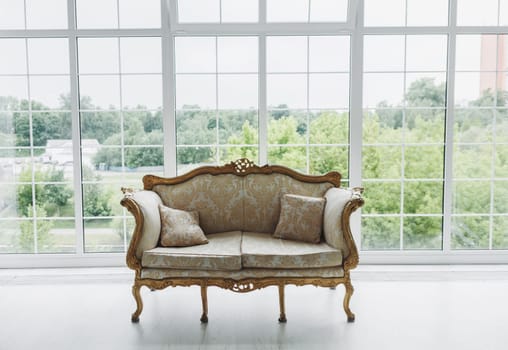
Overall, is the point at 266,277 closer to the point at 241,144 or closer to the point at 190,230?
the point at 190,230

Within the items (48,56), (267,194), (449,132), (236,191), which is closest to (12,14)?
(48,56)

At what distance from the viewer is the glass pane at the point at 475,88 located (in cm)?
418

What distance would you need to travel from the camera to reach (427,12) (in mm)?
4102

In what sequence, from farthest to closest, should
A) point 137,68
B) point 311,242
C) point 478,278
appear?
point 137,68
point 478,278
point 311,242

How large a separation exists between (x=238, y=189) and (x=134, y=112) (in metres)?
1.26

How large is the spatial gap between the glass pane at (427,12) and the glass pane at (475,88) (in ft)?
1.67

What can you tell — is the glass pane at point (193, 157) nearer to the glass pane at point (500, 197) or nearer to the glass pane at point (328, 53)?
the glass pane at point (328, 53)

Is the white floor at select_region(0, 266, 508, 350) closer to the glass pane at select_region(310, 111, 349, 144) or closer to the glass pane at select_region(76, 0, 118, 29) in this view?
the glass pane at select_region(310, 111, 349, 144)

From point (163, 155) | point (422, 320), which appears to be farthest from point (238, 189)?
point (422, 320)

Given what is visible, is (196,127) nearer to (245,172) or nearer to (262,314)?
(245,172)

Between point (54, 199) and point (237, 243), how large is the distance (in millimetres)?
Answer: 1979

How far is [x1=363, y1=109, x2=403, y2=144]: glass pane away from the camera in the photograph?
420 centimetres

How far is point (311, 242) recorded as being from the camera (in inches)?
129

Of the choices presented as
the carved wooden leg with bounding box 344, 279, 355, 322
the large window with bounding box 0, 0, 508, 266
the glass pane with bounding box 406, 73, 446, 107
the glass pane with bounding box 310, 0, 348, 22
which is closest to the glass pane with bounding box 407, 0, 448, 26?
the large window with bounding box 0, 0, 508, 266
